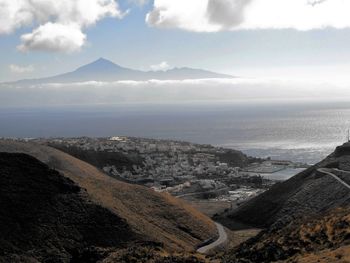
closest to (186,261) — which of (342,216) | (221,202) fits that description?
(342,216)

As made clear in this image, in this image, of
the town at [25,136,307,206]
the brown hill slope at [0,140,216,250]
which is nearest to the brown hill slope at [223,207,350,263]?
the brown hill slope at [0,140,216,250]

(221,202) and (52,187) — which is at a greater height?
(52,187)

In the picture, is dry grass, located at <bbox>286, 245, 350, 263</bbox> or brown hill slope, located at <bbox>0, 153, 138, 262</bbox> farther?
brown hill slope, located at <bbox>0, 153, 138, 262</bbox>

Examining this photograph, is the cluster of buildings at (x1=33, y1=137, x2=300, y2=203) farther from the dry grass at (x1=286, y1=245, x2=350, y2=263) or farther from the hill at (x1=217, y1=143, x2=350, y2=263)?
the dry grass at (x1=286, y1=245, x2=350, y2=263)

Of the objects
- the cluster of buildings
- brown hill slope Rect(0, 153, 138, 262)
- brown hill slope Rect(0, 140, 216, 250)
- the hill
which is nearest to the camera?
the hill

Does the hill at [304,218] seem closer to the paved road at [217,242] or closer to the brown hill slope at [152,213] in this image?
the paved road at [217,242]

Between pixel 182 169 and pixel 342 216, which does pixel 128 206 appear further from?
pixel 182 169

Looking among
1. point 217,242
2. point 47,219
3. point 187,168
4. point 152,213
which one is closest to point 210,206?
point 152,213
